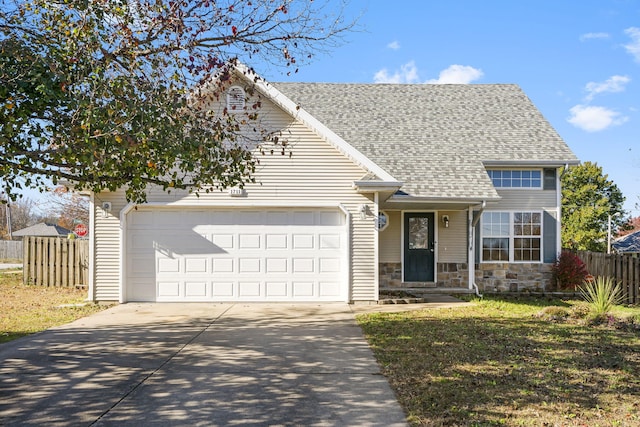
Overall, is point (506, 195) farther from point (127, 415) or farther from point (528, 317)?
point (127, 415)

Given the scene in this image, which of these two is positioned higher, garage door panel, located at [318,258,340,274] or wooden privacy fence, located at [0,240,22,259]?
garage door panel, located at [318,258,340,274]

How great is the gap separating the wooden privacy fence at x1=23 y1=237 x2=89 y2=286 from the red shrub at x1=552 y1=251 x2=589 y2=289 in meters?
14.7

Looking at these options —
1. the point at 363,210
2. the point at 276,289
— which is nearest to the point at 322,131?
the point at 363,210

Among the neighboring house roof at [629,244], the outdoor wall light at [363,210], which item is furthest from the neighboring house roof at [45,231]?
the neighboring house roof at [629,244]

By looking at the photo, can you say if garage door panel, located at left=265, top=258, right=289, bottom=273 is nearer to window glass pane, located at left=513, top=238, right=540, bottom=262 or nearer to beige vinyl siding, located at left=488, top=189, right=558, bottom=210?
beige vinyl siding, located at left=488, top=189, right=558, bottom=210

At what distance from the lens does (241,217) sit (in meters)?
12.0

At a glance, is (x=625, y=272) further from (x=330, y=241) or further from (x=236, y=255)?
(x=236, y=255)

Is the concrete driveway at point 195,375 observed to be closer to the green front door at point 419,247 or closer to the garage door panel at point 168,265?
the garage door panel at point 168,265

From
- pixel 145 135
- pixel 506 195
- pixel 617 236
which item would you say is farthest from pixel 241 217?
pixel 617 236

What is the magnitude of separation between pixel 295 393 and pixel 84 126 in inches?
144

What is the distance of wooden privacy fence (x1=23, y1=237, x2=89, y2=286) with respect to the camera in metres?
16.0

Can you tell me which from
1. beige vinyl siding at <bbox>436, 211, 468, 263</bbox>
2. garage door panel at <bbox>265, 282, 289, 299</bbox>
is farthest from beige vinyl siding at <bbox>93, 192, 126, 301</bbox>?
beige vinyl siding at <bbox>436, 211, 468, 263</bbox>

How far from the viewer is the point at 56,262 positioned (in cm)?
1616

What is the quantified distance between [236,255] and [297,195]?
2054 millimetres
